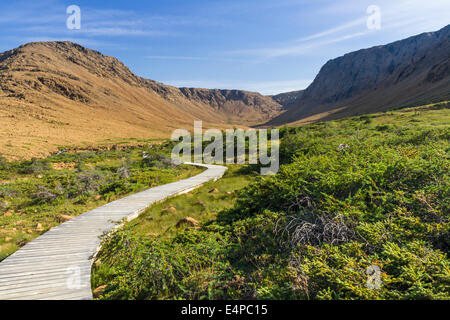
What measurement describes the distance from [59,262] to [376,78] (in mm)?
165902

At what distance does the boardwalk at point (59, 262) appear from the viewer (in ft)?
12.6

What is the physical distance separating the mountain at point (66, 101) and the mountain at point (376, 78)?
285 feet

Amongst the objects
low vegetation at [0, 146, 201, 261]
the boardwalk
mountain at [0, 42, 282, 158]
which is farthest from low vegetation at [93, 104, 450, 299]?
mountain at [0, 42, 282, 158]

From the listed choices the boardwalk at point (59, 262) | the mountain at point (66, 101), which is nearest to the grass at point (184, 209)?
the boardwalk at point (59, 262)

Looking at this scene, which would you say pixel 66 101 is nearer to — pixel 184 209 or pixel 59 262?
pixel 184 209

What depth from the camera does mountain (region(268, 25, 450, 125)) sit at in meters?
82.9

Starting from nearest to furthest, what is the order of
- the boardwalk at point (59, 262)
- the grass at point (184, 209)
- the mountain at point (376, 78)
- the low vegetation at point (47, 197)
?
the boardwalk at point (59, 262) < the low vegetation at point (47, 197) < the grass at point (184, 209) < the mountain at point (376, 78)

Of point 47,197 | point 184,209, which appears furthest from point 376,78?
point 47,197

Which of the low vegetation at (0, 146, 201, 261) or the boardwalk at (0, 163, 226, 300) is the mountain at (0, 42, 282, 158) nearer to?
the low vegetation at (0, 146, 201, 261)

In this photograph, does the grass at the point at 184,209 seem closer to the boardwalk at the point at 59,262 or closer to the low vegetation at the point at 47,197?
the boardwalk at the point at 59,262

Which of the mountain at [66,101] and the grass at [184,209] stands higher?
the mountain at [66,101]

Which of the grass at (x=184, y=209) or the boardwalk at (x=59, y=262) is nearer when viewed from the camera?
the boardwalk at (x=59, y=262)

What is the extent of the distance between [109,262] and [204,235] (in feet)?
7.58
